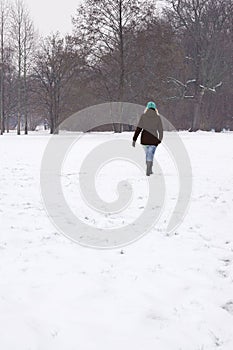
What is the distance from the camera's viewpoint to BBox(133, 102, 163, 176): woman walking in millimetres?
10422

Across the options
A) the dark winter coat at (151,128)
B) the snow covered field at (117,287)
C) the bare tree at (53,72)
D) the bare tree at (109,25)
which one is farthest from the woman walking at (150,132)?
the bare tree at (53,72)

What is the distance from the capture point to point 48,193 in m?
8.41

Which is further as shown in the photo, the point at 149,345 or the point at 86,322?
the point at 86,322

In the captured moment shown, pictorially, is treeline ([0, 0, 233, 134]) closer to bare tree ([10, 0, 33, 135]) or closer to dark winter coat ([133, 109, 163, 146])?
bare tree ([10, 0, 33, 135])

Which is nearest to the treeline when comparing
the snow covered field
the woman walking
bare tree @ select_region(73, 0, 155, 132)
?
bare tree @ select_region(73, 0, 155, 132)

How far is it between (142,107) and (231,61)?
1306 centimetres

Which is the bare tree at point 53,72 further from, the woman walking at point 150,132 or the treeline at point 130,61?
the woman walking at point 150,132

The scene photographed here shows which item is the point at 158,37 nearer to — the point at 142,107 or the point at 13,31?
the point at 142,107

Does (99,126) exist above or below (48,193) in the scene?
above

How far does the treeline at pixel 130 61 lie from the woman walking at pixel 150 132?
1956 centimetres

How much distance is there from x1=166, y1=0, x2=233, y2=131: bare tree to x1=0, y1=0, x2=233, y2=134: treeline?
0.32 ft

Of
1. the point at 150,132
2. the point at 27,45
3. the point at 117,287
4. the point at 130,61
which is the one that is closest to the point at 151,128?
the point at 150,132

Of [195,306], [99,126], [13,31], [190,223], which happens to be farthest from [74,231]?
[99,126]

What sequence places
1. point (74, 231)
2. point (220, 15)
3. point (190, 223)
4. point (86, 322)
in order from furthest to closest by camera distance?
point (220, 15) < point (190, 223) < point (74, 231) < point (86, 322)
